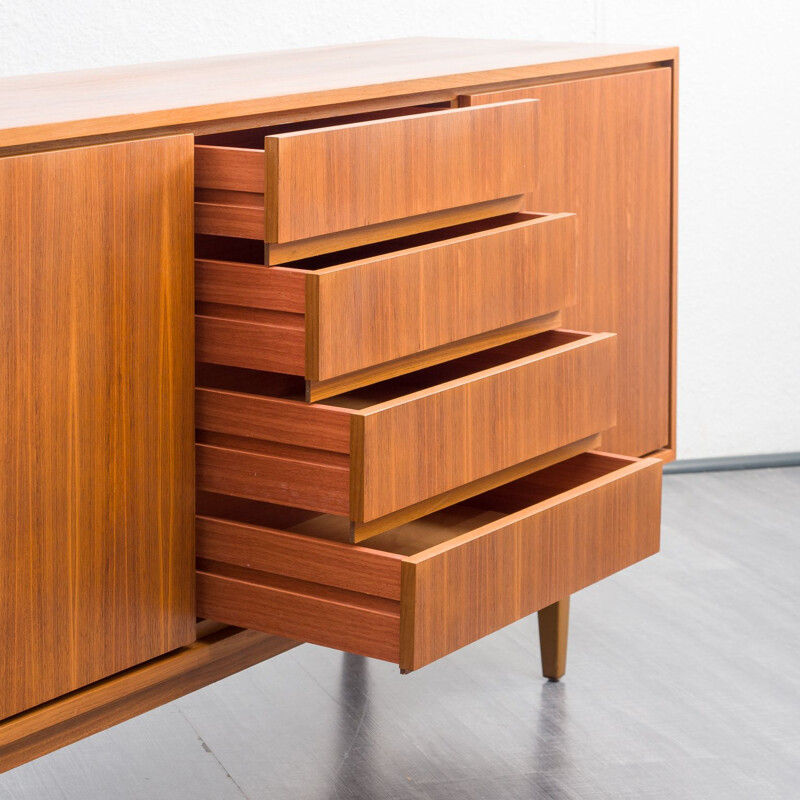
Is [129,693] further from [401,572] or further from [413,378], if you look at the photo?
[413,378]

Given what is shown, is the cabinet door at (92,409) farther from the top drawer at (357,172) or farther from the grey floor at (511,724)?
the grey floor at (511,724)

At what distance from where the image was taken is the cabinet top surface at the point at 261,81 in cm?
108

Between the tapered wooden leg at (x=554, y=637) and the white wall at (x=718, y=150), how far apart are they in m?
1.07

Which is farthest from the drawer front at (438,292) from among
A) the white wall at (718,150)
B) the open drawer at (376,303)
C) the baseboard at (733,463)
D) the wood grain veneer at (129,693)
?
the baseboard at (733,463)

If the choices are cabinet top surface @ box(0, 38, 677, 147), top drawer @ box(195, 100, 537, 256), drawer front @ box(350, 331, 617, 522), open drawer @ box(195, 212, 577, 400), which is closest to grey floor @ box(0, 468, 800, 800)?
drawer front @ box(350, 331, 617, 522)

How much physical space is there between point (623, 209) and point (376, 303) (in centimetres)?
66

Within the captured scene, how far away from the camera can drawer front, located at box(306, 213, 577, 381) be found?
1.14m

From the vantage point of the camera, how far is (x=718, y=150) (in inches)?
108

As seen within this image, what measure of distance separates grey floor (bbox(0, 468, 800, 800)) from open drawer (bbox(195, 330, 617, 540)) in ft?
1.56

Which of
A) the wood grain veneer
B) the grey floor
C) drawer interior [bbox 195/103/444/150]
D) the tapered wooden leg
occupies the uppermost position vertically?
drawer interior [bbox 195/103/444/150]

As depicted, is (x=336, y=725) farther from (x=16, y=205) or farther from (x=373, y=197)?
(x=16, y=205)

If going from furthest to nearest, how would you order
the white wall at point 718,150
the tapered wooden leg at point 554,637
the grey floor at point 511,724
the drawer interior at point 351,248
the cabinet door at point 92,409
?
the white wall at point 718,150 → the tapered wooden leg at point 554,637 → the grey floor at point 511,724 → the drawer interior at point 351,248 → the cabinet door at point 92,409

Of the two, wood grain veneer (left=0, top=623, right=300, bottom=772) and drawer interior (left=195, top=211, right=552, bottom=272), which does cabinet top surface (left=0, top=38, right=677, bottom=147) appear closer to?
drawer interior (left=195, top=211, right=552, bottom=272)

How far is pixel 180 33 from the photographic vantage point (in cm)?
225
